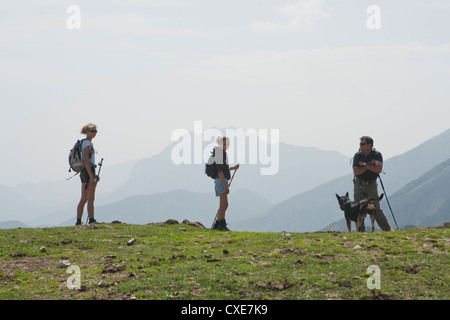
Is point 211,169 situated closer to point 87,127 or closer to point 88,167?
point 88,167

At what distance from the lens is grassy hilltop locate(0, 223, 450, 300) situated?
1031cm

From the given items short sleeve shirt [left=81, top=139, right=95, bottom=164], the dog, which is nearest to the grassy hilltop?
the dog

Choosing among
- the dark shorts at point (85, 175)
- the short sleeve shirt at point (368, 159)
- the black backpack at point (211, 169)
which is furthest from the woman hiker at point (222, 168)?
the dark shorts at point (85, 175)

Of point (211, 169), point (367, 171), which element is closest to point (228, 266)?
point (211, 169)

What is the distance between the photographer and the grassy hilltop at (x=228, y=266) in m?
10.3

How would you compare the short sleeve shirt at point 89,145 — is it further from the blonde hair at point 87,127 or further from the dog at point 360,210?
the dog at point 360,210

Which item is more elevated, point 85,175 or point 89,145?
point 89,145

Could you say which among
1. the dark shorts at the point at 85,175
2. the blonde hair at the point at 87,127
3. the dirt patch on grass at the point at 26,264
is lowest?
the dirt patch on grass at the point at 26,264

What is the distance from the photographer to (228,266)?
482 inches

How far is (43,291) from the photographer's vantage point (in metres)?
11.0

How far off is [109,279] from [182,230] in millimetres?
9377

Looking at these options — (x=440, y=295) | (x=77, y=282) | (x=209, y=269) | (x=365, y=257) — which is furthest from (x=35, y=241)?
(x=440, y=295)
